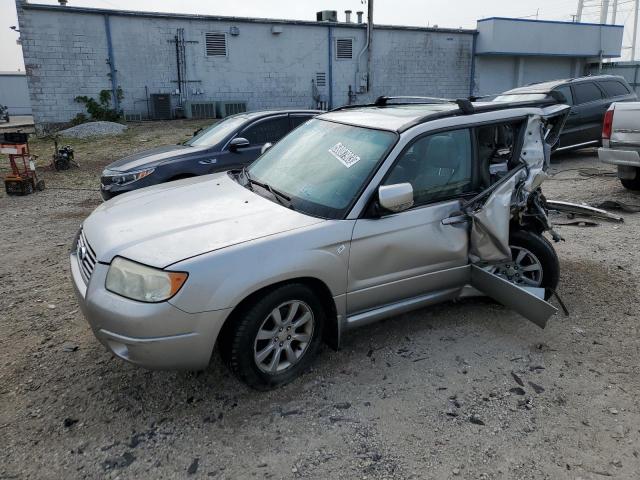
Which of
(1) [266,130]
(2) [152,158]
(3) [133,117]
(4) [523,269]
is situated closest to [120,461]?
(4) [523,269]

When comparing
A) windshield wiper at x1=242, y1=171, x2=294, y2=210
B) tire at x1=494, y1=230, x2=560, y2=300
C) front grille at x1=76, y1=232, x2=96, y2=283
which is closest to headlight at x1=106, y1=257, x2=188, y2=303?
front grille at x1=76, y1=232, x2=96, y2=283

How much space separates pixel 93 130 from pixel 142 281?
50.6 ft

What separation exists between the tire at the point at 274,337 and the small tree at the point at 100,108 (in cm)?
1751

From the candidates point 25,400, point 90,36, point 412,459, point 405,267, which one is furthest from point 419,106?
point 90,36

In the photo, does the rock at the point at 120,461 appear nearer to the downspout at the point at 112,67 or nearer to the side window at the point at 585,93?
the side window at the point at 585,93

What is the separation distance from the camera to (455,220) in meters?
3.74

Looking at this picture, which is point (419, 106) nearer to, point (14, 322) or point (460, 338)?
point (460, 338)

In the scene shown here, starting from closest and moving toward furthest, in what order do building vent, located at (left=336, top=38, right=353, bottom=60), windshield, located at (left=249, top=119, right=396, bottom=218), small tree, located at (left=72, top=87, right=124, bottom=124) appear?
1. windshield, located at (left=249, top=119, right=396, bottom=218)
2. small tree, located at (left=72, top=87, right=124, bottom=124)
3. building vent, located at (left=336, top=38, right=353, bottom=60)

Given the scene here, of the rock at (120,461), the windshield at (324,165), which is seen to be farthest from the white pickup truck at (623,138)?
the rock at (120,461)

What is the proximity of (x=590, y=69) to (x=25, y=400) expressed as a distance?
103 ft

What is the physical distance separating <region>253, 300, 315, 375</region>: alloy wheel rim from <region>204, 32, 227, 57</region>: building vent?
18.6m

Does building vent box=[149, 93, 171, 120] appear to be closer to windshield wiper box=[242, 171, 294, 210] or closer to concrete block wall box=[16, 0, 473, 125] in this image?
concrete block wall box=[16, 0, 473, 125]

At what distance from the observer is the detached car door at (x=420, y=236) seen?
11.0 ft

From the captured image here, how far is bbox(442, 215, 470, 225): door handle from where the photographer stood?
3697 mm
